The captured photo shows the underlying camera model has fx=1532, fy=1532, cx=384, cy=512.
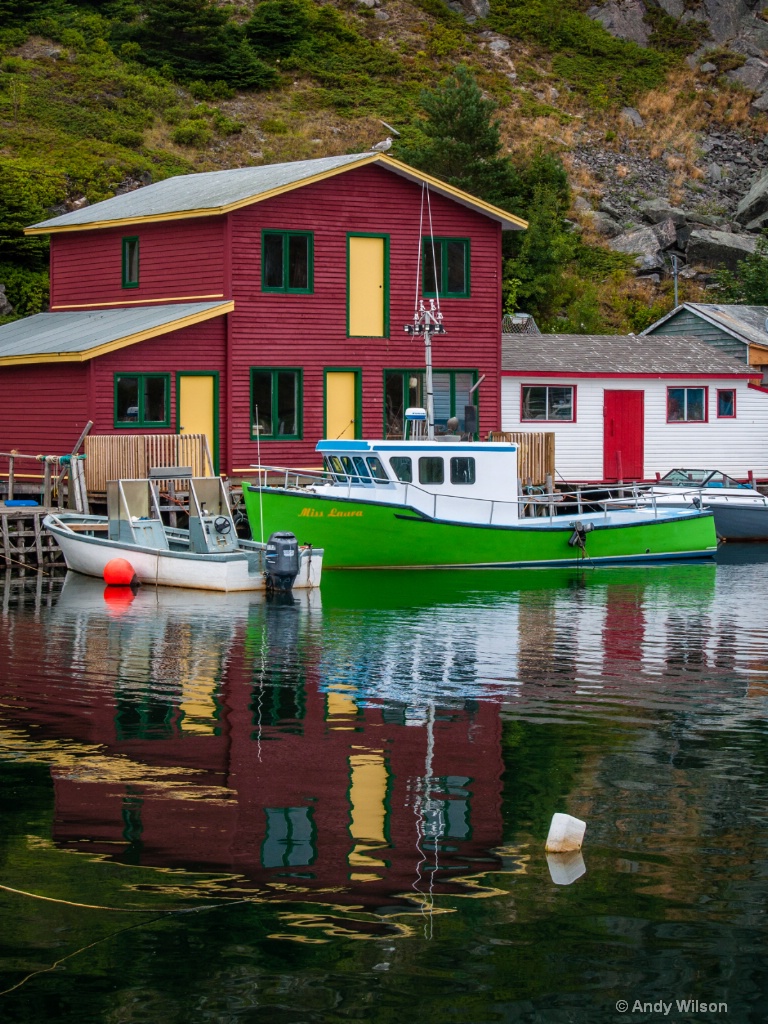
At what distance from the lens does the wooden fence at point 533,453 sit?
3869cm

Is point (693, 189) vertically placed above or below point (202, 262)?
above

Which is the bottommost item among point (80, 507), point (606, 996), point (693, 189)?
point (606, 996)

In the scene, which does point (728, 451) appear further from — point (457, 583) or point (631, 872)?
point (631, 872)

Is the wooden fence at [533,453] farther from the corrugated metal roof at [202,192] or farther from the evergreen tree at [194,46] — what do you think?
the evergreen tree at [194,46]

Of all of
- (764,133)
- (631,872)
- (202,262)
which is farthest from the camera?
(764,133)

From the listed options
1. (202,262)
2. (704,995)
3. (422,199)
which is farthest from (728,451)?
(704,995)

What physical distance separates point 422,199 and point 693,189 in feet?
117

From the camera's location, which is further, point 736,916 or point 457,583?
point 457,583

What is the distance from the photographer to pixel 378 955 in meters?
9.88

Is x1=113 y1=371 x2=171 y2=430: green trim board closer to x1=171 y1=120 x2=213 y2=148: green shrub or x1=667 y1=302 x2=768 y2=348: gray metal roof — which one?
x1=667 y1=302 x2=768 y2=348: gray metal roof

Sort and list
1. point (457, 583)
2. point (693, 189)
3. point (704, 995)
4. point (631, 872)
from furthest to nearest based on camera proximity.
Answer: point (693, 189) < point (457, 583) < point (631, 872) < point (704, 995)

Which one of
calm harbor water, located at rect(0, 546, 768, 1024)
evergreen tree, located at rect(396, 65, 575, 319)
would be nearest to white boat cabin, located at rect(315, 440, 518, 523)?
calm harbor water, located at rect(0, 546, 768, 1024)

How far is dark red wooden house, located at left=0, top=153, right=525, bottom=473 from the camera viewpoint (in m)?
35.4

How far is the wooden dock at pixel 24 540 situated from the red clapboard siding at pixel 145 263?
750 centimetres
